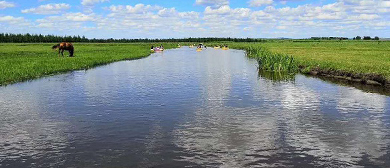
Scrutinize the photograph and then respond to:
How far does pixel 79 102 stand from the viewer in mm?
21781

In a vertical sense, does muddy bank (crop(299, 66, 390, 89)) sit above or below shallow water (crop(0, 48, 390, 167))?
above

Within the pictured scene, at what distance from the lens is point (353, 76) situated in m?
32.9

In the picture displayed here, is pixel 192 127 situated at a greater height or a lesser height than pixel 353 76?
lesser

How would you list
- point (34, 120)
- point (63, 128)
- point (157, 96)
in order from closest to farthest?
point (63, 128) < point (34, 120) < point (157, 96)

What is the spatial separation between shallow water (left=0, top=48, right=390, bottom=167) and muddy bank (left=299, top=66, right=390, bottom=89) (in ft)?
12.2

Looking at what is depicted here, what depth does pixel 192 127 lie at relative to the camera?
51.6 feet

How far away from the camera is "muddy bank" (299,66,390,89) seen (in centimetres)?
2938

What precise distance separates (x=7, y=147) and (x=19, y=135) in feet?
5.36

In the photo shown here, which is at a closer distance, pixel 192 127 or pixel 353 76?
pixel 192 127

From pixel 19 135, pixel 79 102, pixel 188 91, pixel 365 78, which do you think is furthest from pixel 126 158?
pixel 365 78

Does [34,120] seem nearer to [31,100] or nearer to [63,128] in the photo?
[63,128]

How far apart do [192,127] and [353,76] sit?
22393 millimetres

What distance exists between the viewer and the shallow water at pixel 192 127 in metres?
11.7

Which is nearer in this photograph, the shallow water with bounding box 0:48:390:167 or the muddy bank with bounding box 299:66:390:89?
the shallow water with bounding box 0:48:390:167
